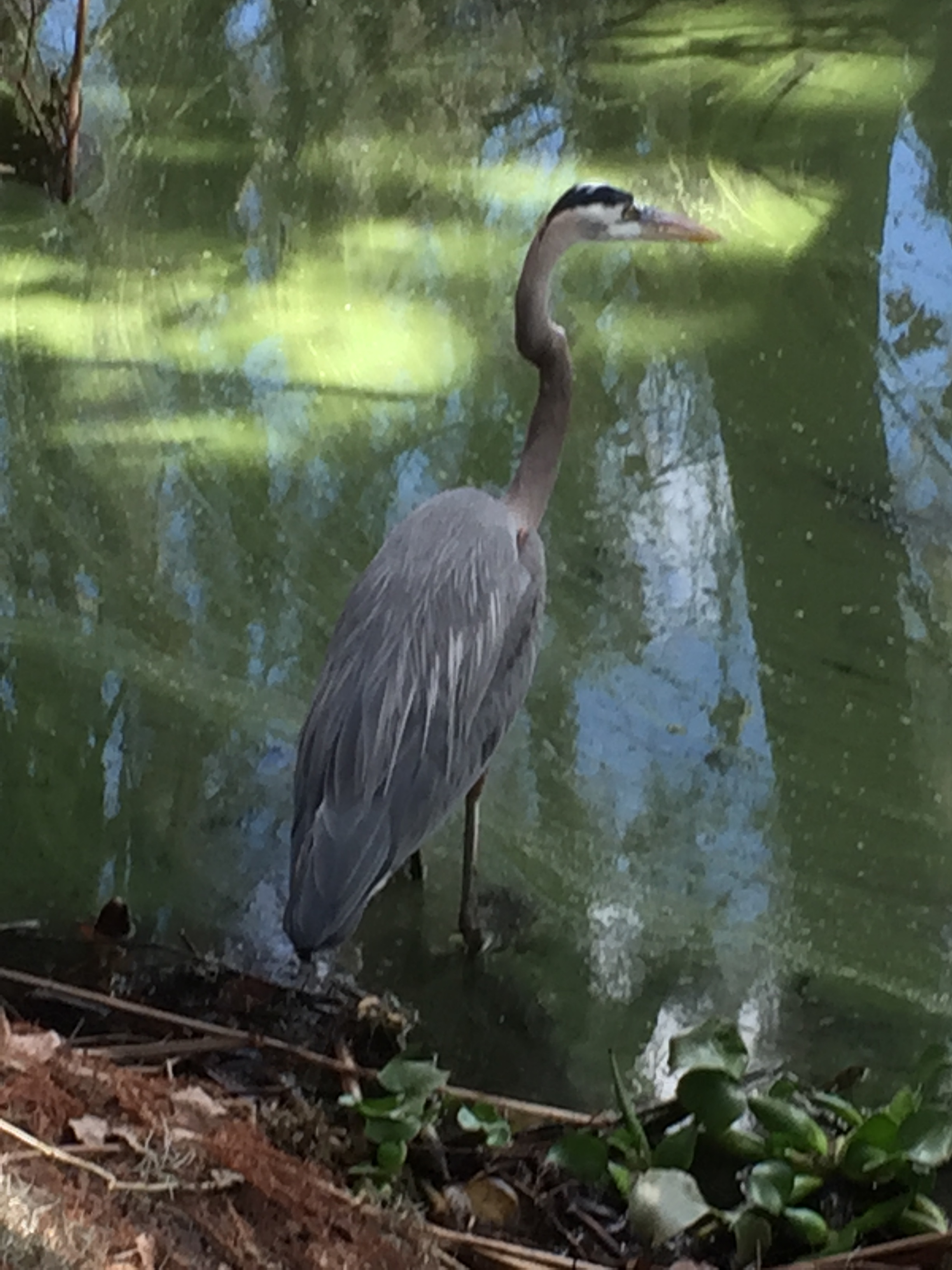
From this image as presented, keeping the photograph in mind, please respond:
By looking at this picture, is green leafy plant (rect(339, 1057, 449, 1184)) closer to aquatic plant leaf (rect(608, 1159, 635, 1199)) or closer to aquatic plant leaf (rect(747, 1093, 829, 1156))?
aquatic plant leaf (rect(608, 1159, 635, 1199))

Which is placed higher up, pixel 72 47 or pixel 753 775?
pixel 72 47

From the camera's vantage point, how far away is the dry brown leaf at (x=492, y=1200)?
160cm

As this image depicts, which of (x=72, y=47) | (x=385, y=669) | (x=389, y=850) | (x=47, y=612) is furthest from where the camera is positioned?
(x=72, y=47)

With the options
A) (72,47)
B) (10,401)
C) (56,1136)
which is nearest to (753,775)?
(56,1136)

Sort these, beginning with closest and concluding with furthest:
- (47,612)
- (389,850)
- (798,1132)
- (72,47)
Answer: (798,1132) < (389,850) < (47,612) < (72,47)

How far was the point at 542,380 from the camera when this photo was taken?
2.15 metres

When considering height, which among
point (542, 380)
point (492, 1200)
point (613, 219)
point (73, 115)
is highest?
point (73, 115)

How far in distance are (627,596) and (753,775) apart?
461mm

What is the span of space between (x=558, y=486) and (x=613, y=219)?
73cm

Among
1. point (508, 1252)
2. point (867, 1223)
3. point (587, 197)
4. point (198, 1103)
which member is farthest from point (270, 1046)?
point (587, 197)

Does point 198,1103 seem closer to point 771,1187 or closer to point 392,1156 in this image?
point 392,1156

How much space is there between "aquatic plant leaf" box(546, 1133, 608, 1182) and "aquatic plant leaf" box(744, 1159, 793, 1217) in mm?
166

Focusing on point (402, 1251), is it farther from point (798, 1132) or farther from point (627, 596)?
point (627, 596)

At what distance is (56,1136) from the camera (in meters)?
1.45
